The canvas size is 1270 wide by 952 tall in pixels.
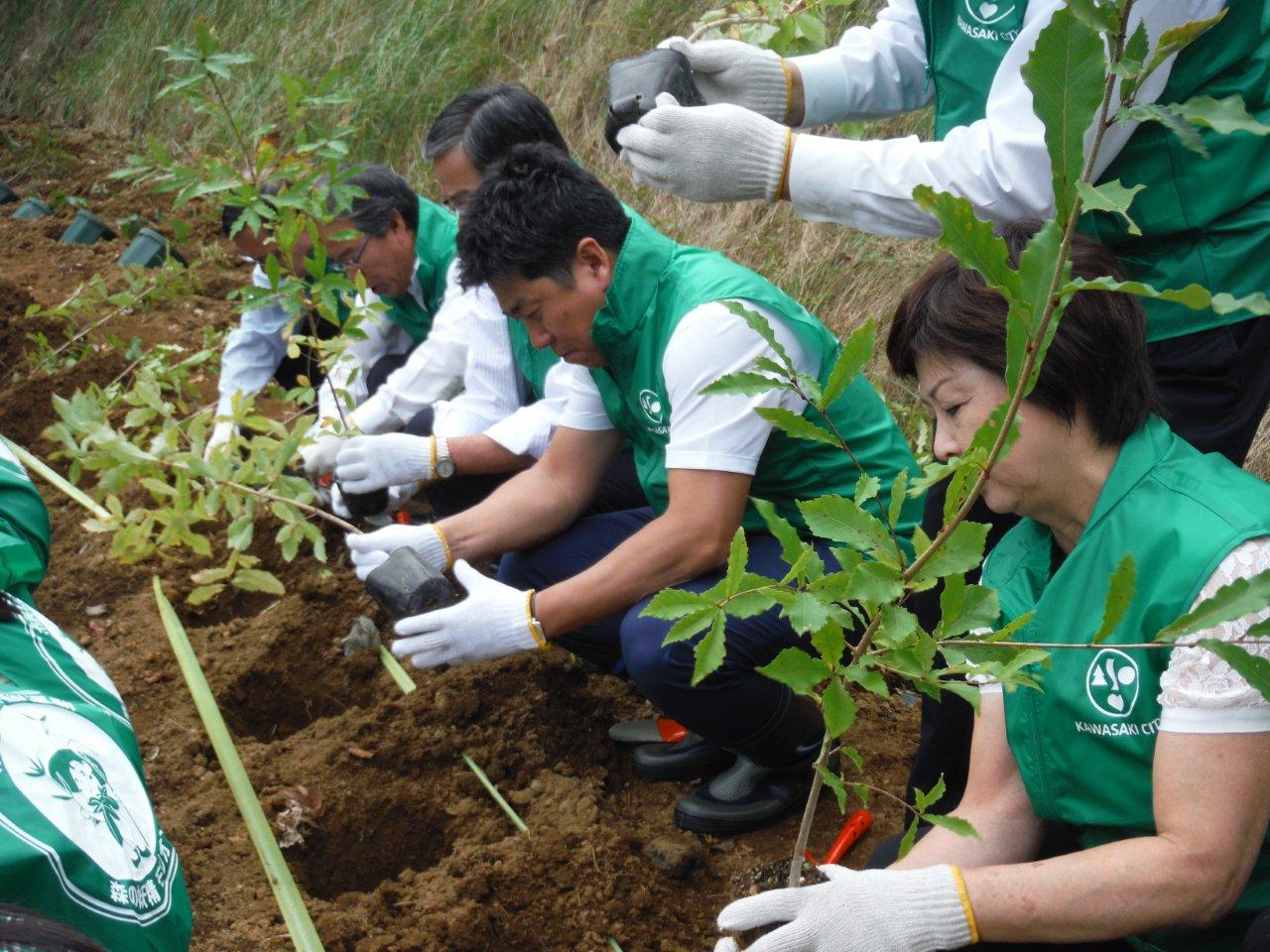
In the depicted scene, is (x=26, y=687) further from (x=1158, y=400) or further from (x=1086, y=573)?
Result: (x=1158, y=400)

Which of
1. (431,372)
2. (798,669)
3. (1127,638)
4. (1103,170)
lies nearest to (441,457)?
(431,372)

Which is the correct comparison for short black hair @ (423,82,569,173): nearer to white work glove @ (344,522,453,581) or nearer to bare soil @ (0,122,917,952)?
white work glove @ (344,522,453,581)

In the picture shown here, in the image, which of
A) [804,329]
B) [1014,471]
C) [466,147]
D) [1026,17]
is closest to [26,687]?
[1014,471]

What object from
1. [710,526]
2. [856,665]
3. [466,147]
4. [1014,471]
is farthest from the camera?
[466,147]

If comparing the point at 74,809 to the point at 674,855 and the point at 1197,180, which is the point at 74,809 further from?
the point at 1197,180

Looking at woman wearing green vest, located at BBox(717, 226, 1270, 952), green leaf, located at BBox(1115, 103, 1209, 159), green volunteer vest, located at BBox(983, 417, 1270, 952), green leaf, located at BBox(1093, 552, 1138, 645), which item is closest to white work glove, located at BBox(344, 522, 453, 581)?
woman wearing green vest, located at BBox(717, 226, 1270, 952)

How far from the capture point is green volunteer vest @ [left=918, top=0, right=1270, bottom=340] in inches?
71.6

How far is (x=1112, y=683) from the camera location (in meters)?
1.52

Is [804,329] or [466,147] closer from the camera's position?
[804,329]

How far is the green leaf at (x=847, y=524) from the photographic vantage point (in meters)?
1.11

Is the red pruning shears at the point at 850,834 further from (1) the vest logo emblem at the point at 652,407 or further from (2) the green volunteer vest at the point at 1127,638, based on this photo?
(1) the vest logo emblem at the point at 652,407

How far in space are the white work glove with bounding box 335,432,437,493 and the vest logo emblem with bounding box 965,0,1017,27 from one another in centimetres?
179

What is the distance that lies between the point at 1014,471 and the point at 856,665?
521 mm

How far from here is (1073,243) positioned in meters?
1.64
